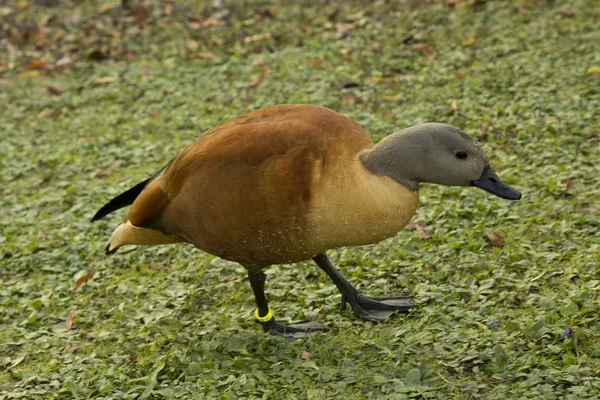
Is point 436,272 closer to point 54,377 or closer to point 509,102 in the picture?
point 54,377

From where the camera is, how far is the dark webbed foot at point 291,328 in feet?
15.1

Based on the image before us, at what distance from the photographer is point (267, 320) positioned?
4652mm

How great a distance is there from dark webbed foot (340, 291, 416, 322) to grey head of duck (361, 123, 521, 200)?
0.92 m

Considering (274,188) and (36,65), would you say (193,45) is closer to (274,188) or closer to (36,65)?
(36,65)

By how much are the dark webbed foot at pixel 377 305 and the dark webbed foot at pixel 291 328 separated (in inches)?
9.2

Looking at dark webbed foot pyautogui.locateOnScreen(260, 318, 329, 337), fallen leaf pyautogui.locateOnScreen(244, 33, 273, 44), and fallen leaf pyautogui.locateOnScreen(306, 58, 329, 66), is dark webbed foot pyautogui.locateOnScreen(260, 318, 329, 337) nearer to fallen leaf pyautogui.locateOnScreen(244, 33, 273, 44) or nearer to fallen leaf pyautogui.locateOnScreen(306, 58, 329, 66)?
fallen leaf pyautogui.locateOnScreen(306, 58, 329, 66)

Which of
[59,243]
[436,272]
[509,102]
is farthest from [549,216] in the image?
[59,243]

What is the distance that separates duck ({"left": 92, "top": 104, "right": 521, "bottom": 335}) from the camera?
3957 millimetres

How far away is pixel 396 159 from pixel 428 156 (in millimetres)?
165

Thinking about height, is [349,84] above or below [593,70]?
below

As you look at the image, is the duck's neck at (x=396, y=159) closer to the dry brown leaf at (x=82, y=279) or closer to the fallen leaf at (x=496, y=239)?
the fallen leaf at (x=496, y=239)

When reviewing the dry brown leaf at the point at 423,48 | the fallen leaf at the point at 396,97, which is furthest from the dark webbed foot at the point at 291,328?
the dry brown leaf at the point at 423,48

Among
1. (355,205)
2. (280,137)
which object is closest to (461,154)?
(355,205)

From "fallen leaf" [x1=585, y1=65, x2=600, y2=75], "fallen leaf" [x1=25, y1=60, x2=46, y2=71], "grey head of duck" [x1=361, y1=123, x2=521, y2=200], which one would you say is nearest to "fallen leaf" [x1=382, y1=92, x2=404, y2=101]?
"fallen leaf" [x1=585, y1=65, x2=600, y2=75]
